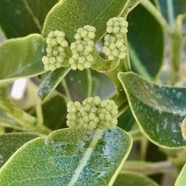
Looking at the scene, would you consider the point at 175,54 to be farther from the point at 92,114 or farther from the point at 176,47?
the point at 92,114

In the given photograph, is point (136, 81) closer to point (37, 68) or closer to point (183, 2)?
point (37, 68)

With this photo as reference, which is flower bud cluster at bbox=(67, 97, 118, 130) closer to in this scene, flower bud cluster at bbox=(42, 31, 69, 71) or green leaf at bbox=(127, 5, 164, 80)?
flower bud cluster at bbox=(42, 31, 69, 71)

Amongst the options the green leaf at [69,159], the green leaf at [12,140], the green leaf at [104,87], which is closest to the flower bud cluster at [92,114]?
the green leaf at [69,159]

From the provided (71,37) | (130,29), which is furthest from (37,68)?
(130,29)

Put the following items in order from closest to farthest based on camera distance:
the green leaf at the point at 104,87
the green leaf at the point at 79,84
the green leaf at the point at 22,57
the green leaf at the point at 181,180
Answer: the green leaf at the point at 181,180 → the green leaf at the point at 22,57 → the green leaf at the point at 79,84 → the green leaf at the point at 104,87

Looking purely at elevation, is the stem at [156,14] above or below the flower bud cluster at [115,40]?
below

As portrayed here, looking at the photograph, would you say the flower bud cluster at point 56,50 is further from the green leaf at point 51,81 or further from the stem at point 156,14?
the stem at point 156,14
